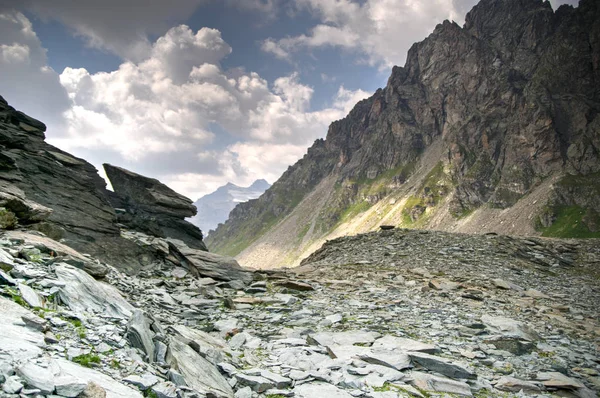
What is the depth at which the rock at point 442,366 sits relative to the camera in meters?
10.4

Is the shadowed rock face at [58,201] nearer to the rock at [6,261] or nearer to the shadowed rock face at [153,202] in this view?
the rock at [6,261]

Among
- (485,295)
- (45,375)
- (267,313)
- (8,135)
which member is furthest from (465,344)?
(8,135)

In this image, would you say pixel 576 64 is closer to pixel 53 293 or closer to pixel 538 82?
pixel 538 82

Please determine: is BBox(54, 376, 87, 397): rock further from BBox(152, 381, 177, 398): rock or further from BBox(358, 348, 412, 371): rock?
BBox(358, 348, 412, 371): rock

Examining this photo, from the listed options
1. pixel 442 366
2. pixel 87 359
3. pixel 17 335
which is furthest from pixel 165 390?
pixel 442 366

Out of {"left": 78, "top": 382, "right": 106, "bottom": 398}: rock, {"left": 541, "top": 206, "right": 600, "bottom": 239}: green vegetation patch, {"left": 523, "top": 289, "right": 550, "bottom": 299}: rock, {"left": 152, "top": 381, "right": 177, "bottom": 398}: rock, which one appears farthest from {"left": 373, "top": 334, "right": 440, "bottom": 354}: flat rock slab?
{"left": 541, "top": 206, "right": 600, "bottom": 239}: green vegetation patch

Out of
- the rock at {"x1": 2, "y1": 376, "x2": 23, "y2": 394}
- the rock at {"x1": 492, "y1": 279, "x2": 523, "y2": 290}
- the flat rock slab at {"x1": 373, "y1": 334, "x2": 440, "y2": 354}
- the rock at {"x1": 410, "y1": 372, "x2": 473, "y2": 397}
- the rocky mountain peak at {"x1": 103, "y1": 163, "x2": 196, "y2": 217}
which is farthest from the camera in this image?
the rocky mountain peak at {"x1": 103, "y1": 163, "x2": 196, "y2": 217}

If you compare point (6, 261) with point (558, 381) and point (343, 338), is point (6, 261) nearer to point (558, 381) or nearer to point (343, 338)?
point (343, 338)

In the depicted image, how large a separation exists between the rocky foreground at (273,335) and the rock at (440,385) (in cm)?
5

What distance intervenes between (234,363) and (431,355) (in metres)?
6.55

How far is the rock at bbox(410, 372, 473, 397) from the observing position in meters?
9.41

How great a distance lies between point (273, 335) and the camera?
1338 cm

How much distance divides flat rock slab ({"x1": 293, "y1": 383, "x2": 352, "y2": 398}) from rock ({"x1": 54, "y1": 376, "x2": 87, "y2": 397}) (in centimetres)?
492

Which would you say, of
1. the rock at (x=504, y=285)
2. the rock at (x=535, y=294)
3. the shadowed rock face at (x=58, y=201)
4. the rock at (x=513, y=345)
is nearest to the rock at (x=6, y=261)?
the shadowed rock face at (x=58, y=201)
